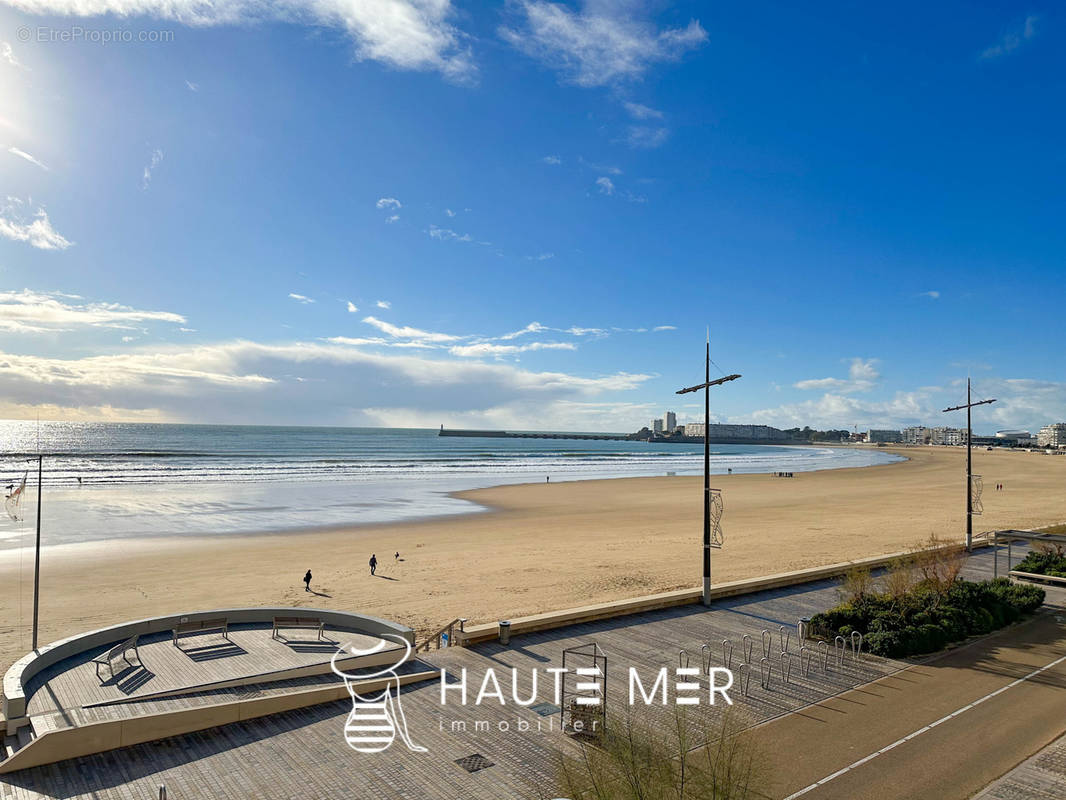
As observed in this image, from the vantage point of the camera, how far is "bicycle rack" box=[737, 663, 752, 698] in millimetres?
12016

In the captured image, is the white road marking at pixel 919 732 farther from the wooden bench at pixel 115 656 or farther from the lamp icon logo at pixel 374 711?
the wooden bench at pixel 115 656

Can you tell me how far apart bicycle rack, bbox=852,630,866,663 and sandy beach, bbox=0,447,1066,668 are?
8445 mm

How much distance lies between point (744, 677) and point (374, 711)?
22.4ft

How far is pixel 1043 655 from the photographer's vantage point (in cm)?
1402

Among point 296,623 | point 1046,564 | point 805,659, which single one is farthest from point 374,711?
point 1046,564

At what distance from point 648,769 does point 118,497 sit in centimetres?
5465

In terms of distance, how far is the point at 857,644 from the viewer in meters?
14.1

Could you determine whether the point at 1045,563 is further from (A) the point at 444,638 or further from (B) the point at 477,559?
(B) the point at 477,559

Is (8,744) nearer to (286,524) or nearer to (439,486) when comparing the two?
(286,524)

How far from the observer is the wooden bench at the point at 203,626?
14.2m

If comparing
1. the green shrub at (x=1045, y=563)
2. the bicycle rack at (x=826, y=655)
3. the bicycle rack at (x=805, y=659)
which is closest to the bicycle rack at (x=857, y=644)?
the bicycle rack at (x=826, y=655)

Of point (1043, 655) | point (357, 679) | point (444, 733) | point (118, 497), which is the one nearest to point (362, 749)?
point (444, 733)

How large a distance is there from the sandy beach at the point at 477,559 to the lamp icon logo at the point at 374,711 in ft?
20.3

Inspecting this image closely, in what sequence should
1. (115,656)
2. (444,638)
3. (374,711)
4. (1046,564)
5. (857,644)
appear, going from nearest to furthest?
(374,711)
(115,656)
(857,644)
(444,638)
(1046,564)
